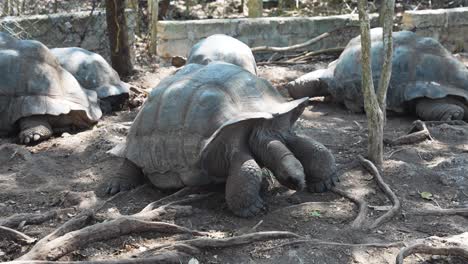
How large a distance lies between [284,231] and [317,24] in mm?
6087

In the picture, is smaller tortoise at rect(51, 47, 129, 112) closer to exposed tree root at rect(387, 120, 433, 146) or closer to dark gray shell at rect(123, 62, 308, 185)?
dark gray shell at rect(123, 62, 308, 185)

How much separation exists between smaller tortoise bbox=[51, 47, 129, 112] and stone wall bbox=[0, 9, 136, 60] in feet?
4.50

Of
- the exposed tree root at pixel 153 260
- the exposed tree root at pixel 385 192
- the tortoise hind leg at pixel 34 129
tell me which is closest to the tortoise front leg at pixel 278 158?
the exposed tree root at pixel 385 192

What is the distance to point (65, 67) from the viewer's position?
274 inches

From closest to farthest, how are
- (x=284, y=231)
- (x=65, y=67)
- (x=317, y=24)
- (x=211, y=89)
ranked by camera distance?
(x=284, y=231)
(x=211, y=89)
(x=65, y=67)
(x=317, y=24)

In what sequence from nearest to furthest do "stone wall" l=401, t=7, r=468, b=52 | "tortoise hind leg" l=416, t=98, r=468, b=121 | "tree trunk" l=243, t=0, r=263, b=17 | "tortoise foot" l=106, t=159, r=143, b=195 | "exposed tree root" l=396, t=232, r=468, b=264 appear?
"exposed tree root" l=396, t=232, r=468, b=264 → "tortoise foot" l=106, t=159, r=143, b=195 → "tortoise hind leg" l=416, t=98, r=468, b=121 → "stone wall" l=401, t=7, r=468, b=52 → "tree trunk" l=243, t=0, r=263, b=17

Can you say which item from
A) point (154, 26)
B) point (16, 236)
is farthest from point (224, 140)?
point (154, 26)

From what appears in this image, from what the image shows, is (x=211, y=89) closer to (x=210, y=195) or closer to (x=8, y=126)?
(x=210, y=195)

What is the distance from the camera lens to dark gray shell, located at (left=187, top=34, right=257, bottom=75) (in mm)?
7023

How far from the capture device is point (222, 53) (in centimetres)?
709

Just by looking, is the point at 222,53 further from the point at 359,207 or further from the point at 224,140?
the point at 359,207

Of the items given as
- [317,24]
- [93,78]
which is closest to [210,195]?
[93,78]

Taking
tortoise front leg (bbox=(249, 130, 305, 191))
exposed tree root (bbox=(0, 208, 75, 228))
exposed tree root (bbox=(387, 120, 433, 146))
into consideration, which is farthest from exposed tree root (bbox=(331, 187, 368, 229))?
exposed tree root (bbox=(0, 208, 75, 228))

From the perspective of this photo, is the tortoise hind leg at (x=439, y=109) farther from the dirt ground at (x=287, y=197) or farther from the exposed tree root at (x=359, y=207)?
the exposed tree root at (x=359, y=207)
